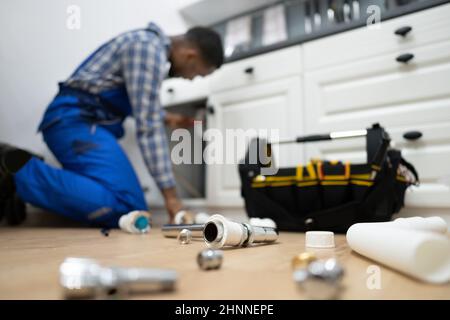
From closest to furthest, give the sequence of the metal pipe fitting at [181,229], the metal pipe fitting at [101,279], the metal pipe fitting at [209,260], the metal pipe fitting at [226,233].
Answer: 1. the metal pipe fitting at [101,279]
2. the metal pipe fitting at [209,260]
3. the metal pipe fitting at [226,233]
4. the metal pipe fitting at [181,229]

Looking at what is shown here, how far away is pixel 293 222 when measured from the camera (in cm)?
100

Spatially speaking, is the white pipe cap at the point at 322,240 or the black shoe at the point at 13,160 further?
the black shoe at the point at 13,160

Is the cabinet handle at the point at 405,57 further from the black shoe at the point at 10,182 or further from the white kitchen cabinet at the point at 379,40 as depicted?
the black shoe at the point at 10,182

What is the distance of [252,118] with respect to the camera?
1394 millimetres

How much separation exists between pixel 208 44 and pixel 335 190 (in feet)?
2.68

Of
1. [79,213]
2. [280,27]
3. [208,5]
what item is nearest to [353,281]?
[79,213]

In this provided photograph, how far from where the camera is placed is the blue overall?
1.19 m

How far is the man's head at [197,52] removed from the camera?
4.59ft

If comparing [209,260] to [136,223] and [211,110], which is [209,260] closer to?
[136,223]

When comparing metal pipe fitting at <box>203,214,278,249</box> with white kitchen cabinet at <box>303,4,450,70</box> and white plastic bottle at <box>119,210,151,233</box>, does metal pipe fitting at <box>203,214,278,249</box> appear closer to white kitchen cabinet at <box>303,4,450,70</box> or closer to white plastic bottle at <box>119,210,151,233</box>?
white plastic bottle at <box>119,210,151,233</box>

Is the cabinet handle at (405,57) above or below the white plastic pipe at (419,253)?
above

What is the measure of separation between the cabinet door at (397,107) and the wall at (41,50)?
2.91 feet

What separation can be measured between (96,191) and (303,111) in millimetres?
811

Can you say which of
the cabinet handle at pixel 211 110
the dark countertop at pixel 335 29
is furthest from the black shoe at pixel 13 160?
the dark countertop at pixel 335 29
